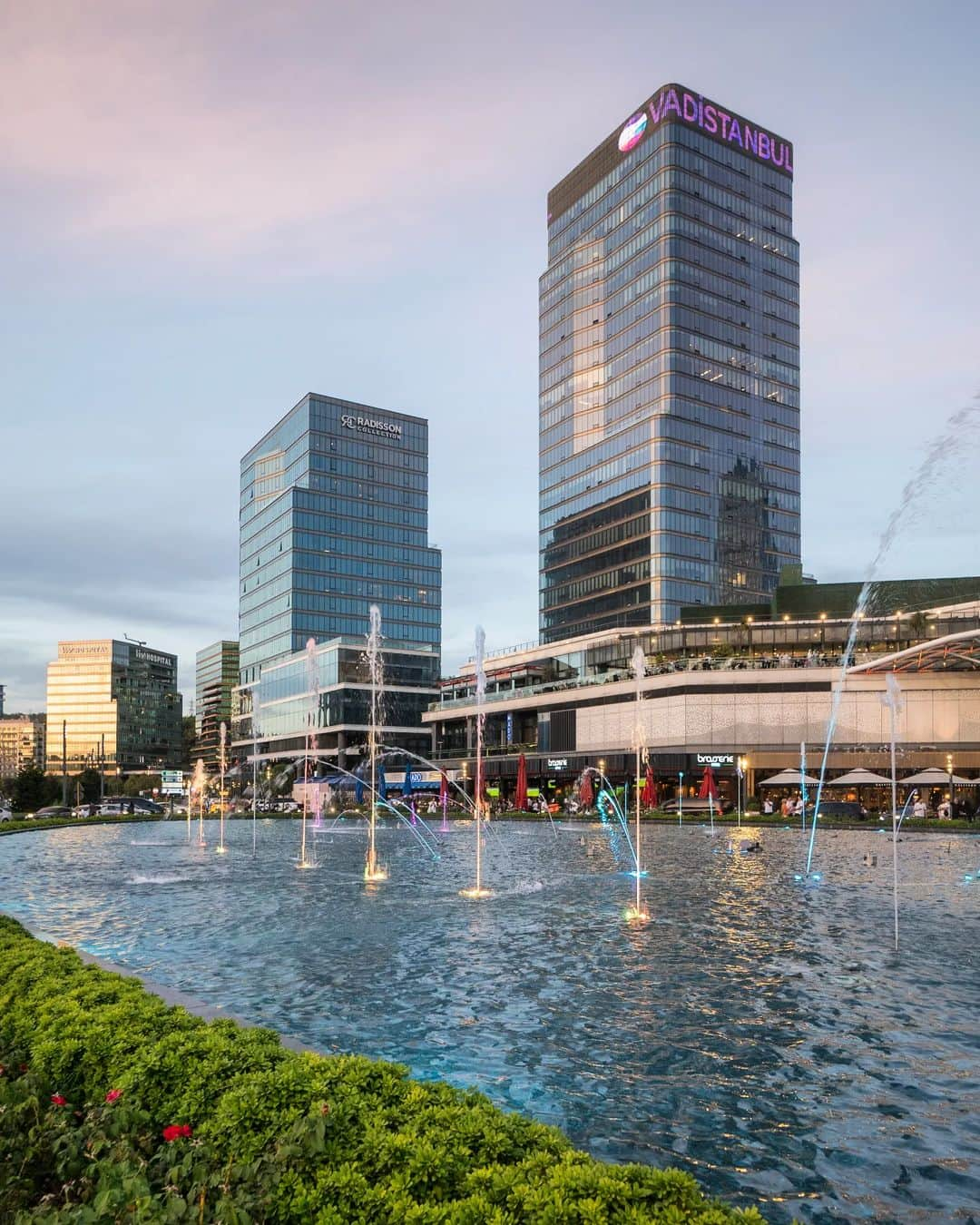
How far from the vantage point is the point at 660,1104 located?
468 inches

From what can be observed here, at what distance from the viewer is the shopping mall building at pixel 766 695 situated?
96750 millimetres

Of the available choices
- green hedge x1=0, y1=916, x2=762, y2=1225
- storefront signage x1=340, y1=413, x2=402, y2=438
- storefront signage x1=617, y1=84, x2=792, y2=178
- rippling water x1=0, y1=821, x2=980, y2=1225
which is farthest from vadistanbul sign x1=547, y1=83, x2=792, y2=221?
green hedge x1=0, y1=916, x2=762, y2=1225

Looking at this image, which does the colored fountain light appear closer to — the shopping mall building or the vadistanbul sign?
the vadistanbul sign

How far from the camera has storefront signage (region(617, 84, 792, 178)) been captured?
168000 millimetres

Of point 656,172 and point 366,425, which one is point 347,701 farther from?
point 656,172

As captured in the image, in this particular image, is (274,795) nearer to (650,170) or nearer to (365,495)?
(365,495)

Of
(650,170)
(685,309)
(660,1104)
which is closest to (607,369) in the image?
(685,309)

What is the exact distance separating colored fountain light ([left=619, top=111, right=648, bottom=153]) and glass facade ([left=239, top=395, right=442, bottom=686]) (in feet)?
221

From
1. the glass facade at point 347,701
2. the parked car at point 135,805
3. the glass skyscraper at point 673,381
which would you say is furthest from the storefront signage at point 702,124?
the parked car at point 135,805

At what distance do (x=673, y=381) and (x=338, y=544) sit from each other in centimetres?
7056

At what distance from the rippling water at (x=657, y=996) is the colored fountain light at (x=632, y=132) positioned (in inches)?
6421

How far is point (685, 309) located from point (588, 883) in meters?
144

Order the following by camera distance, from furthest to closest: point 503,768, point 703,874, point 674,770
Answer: point 503,768
point 674,770
point 703,874

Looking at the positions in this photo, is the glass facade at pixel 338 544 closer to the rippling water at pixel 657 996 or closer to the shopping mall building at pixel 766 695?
the shopping mall building at pixel 766 695
